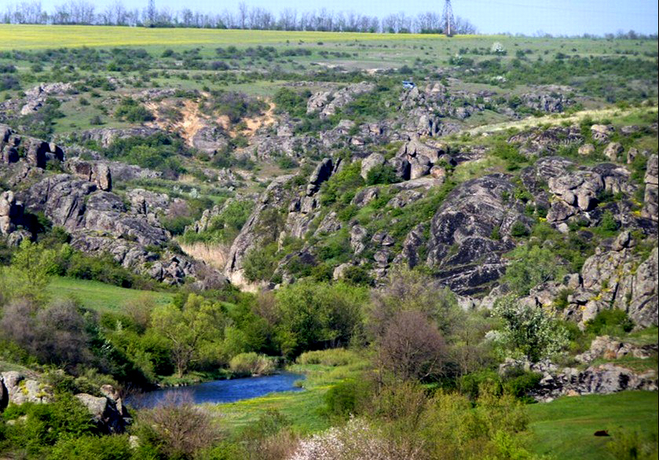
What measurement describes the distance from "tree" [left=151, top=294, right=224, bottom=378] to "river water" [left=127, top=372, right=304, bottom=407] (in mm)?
3377

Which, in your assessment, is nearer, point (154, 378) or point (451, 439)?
point (451, 439)

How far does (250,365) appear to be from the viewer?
84250 millimetres

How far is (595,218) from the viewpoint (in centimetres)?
10694

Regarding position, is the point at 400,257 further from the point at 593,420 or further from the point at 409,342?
the point at 593,420

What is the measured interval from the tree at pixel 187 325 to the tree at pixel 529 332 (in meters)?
22.3

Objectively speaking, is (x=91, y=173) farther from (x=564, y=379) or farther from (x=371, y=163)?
(x=564, y=379)

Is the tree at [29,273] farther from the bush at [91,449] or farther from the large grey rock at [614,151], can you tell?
the large grey rock at [614,151]

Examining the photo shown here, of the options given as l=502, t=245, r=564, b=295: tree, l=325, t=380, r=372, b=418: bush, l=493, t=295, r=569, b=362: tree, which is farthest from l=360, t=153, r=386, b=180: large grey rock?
l=325, t=380, r=372, b=418: bush

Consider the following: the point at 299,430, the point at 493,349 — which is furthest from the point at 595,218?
the point at 299,430

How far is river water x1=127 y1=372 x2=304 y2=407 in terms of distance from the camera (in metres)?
66.6

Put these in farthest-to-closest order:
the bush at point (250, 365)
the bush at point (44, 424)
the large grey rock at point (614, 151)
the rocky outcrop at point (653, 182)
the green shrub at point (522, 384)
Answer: the large grey rock at point (614, 151) < the bush at point (250, 365) < the green shrub at point (522, 384) < the bush at point (44, 424) < the rocky outcrop at point (653, 182)

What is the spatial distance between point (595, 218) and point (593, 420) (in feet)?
224

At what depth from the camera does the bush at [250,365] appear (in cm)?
8356

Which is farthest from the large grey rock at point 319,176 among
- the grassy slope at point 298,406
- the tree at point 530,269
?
the grassy slope at point 298,406
